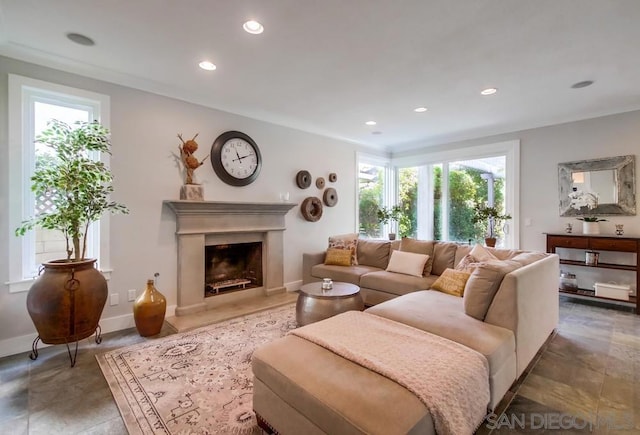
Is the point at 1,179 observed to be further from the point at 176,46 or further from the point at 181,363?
the point at 181,363

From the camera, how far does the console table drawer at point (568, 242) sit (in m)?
4.05

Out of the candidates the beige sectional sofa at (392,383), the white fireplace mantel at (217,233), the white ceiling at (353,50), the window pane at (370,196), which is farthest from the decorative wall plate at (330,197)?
the beige sectional sofa at (392,383)

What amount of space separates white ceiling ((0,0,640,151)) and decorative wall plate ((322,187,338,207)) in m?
1.57

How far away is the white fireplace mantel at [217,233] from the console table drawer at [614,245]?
13.5ft

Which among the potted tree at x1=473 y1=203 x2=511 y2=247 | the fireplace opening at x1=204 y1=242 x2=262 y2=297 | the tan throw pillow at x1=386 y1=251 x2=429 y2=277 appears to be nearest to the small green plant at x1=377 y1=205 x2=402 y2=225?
the potted tree at x1=473 y1=203 x2=511 y2=247

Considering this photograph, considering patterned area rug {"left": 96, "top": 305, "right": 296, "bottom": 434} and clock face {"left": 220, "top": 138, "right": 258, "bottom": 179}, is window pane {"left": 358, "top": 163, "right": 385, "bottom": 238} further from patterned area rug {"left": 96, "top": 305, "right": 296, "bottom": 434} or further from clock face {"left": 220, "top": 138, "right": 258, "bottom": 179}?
patterned area rug {"left": 96, "top": 305, "right": 296, "bottom": 434}

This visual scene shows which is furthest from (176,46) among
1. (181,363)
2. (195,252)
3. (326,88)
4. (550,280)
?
(550,280)

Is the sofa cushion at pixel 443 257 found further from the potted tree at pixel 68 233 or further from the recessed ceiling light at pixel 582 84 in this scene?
the potted tree at pixel 68 233

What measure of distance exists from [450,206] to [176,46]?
5.09 meters

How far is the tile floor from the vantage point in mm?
1806

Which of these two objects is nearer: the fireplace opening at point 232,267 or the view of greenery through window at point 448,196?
the fireplace opening at point 232,267

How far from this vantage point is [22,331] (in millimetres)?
2807

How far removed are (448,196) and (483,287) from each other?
155 inches

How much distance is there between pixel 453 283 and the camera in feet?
9.89
